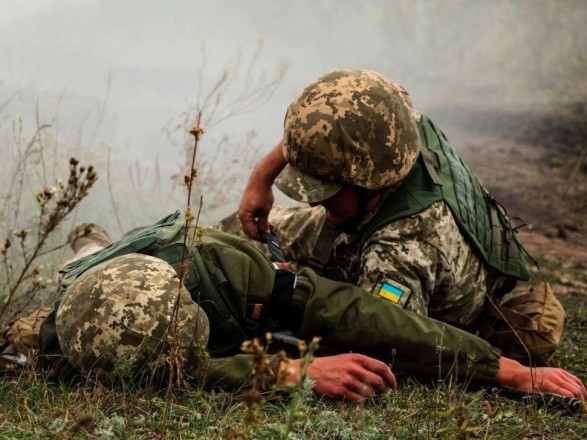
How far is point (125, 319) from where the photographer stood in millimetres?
2846

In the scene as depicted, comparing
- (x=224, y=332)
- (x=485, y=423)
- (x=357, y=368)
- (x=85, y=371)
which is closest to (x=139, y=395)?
(x=85, y=371)

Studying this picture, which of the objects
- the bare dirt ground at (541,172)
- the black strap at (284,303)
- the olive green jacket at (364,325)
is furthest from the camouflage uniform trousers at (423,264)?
the bare dirt ground at (541,172)

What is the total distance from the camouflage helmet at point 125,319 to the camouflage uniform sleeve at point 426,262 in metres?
0.95

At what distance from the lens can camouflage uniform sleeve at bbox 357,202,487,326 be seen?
3.60 m

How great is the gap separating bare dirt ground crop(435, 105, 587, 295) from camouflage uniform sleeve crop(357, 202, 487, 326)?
2.28 meters

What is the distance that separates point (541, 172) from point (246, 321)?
7.69m

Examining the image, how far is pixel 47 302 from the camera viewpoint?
489cm

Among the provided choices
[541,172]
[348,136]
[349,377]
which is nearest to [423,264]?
[348,136]

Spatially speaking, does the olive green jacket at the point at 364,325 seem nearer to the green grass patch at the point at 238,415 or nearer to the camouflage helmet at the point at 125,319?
the green grass patch at the point at 238,415

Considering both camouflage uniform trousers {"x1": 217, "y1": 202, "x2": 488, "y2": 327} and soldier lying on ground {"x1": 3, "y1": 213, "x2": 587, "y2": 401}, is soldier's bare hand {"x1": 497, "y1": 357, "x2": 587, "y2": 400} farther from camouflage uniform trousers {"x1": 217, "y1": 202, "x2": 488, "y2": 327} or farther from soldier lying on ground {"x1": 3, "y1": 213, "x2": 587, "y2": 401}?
camouflage uniform trousers {"x1": 217, "y1": 202, "x2": 488, "y2": 327}

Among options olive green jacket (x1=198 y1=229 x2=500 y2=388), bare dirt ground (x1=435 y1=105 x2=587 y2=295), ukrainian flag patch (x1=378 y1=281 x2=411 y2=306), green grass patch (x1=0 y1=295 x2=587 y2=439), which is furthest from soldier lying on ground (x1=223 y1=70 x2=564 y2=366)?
bare dirt ground (x1=435 y1=105 x2=587 y2=295)

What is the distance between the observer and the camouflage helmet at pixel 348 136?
3.65 metres

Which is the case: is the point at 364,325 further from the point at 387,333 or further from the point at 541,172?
the point at 541,172

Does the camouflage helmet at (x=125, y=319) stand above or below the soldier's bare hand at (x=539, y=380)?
above
